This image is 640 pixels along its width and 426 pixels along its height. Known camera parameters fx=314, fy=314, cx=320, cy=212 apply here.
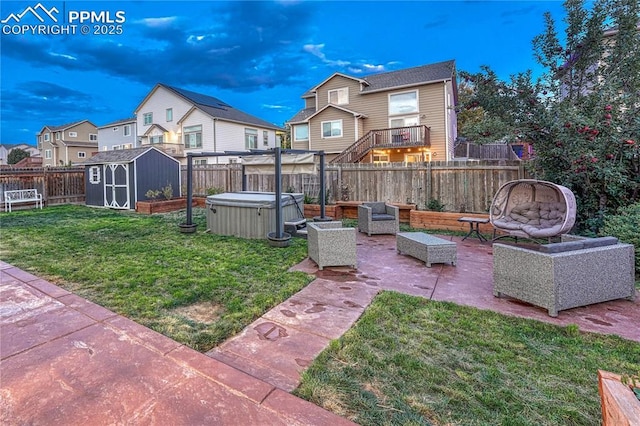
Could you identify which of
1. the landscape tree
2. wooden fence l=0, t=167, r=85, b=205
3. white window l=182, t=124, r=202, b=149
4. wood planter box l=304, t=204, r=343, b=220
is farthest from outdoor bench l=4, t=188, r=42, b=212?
the landscape tree

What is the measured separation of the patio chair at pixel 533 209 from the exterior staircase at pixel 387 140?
1010 centimetres

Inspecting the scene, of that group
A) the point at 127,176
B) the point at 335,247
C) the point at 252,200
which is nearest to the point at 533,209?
the point at 335,247

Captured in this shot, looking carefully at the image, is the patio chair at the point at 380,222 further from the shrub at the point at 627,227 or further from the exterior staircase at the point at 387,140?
the exterior staircase at the point at 387,140

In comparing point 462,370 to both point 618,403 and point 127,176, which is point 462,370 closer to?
point 618,403

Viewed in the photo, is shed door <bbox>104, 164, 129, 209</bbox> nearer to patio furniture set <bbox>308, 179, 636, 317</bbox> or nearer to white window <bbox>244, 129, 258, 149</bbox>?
patio furniture set <bbox>308, 179, 636, 317</bbox>

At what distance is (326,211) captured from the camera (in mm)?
9734

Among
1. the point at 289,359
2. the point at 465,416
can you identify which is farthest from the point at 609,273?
the point at 289,359

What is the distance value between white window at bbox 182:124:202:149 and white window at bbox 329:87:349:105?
404 inches

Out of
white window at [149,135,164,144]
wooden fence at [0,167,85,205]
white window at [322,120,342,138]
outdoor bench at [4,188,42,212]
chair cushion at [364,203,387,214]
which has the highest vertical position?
white window at [149,135,164,144]

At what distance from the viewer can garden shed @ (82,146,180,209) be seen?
12.0 m

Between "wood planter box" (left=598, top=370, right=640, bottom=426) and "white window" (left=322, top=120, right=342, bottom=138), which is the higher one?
"white window" (left=322, top=120, right=342, bottom=138)

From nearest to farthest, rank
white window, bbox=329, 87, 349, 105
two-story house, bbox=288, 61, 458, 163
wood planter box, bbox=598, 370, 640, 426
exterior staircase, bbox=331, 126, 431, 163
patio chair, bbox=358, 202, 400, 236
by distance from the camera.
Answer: wood planter box, bbox=598, 370, 640, 426 → patio chair, bbox=358, 202, 400, 236 → exterior staircase, bbox=331, 126, 431, 163 → two-story house, bbox=288, 61, 458, 163 → white window, bbox=329, 87, 349, 105

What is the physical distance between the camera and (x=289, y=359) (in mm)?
2389

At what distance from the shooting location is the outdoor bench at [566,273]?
3.16 metres
